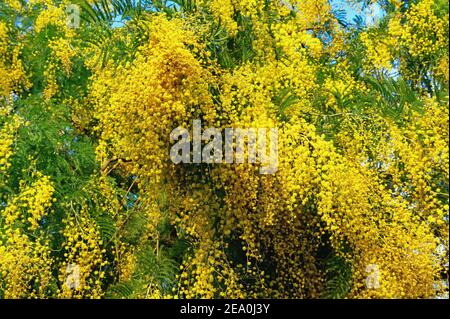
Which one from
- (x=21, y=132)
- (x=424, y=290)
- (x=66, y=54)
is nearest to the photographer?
(x=424, y=290)

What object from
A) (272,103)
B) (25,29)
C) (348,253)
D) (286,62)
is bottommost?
(348,253)

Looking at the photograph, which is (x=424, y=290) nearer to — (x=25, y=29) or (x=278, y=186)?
(x=278, y=186)

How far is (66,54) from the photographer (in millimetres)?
6051

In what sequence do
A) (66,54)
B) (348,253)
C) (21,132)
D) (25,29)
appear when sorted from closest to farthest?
(348,253), (21,132), (66,54), (25,29)

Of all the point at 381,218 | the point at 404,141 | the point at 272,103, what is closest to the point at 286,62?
the point at 272,103

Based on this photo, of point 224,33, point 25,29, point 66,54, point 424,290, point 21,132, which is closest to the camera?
point 424,290

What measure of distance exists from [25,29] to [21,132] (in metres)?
2.12

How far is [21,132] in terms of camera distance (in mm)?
4891

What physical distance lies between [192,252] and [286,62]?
1.53m

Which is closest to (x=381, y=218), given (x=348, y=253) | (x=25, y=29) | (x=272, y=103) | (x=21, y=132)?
(x=348, y=253)

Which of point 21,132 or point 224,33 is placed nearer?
point 224,33

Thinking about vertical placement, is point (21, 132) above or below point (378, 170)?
above

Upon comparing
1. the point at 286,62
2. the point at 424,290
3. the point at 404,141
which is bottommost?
the point at 424,290

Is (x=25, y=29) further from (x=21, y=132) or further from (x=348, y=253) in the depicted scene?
(x=348, y=253)
